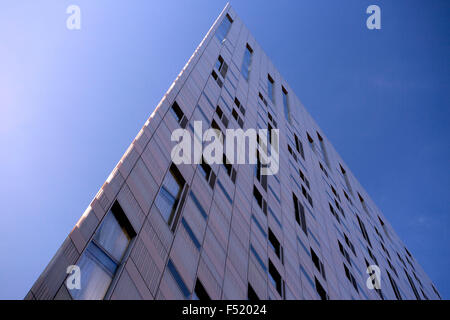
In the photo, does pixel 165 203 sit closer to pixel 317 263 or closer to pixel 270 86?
pixel 317 263

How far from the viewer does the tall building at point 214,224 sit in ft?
31.0

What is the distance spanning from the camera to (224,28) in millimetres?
41719

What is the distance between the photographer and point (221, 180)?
18.2 meters

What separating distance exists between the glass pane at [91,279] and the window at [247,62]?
30.6m

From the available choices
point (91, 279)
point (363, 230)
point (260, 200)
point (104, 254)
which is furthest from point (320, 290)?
point (363, 230)

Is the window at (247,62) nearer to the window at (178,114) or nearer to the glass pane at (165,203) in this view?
the window at (178,114)

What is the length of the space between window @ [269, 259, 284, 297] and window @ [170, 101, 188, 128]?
28.3ft

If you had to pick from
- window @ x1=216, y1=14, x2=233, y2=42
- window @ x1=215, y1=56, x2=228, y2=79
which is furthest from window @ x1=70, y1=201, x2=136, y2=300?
window @ x1=216, y1=14, x2=233, y2=42

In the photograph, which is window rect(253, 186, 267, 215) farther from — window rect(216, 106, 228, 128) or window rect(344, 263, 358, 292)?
window rect(344, 263, 358, 292)

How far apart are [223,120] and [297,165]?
1455 centimetres

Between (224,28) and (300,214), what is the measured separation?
25968 mm

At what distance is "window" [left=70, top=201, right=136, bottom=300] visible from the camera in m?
8.58
